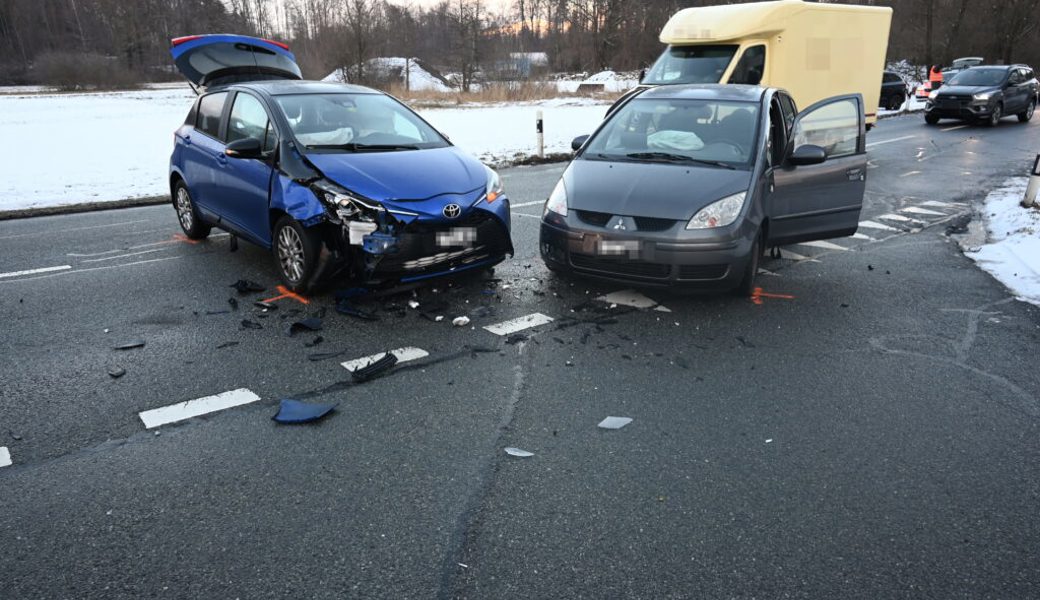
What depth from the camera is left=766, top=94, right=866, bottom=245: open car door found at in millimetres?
6309

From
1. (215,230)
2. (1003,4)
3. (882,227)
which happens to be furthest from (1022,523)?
(1003,4)

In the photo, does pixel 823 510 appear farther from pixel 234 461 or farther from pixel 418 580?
pixel 234 461

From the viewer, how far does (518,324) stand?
531 cm

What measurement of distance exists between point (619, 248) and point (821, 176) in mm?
2596

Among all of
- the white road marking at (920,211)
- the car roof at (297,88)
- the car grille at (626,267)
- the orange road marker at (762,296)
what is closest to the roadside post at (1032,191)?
the white road marking at (920,211)

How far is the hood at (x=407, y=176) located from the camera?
541cm

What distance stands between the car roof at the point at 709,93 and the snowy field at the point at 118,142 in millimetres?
6911

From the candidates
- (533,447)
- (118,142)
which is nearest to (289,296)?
(533,447)

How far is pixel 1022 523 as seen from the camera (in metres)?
3.01

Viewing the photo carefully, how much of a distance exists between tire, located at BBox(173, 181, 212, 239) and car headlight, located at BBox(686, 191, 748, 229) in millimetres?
5375

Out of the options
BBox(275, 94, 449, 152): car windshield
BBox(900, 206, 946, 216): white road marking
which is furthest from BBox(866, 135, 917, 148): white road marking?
BBox(275, 94, 449, 152): car windshield

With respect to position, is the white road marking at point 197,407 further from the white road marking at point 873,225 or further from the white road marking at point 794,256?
the white road marking at point 873,225

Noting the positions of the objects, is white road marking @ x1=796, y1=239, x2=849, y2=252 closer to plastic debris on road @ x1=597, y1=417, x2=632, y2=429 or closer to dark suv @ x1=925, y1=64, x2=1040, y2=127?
plastic debris on road @ x1=597, y1=417, x2=632, y2=429

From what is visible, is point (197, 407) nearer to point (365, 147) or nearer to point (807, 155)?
point (365, 147)
